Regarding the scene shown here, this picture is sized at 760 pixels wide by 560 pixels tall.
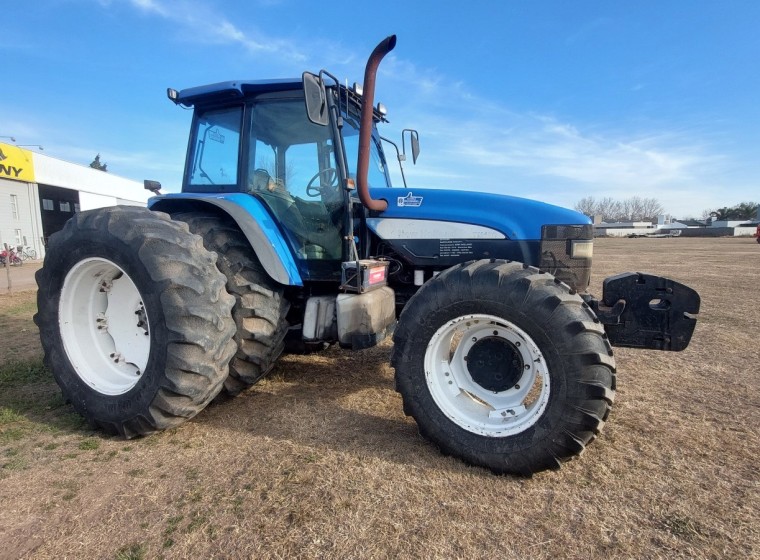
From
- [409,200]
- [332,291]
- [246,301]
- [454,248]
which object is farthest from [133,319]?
[454,248]

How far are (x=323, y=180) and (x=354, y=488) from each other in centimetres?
217

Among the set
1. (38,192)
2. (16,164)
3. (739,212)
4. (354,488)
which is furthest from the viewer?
(739,212)

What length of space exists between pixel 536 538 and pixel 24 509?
2297 millimetres

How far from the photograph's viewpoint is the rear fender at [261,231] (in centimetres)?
310

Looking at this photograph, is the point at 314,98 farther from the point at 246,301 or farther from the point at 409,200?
the point at 246,301

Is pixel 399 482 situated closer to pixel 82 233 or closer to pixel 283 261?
pixel 283 261

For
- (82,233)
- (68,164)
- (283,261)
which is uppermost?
(68,164)

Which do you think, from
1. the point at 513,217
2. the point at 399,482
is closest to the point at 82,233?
the point at 399,482

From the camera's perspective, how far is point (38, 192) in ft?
72.9

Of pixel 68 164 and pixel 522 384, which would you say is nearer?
pixel 522 384

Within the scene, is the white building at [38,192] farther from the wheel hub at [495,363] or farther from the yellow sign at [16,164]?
the wheel hub at [495,363]

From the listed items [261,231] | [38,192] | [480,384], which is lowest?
[480,384]

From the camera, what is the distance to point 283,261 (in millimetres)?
3141

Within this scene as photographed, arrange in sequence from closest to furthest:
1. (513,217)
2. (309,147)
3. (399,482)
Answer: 1. (399,482)
2. (513,217)
3. (309,147)
